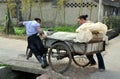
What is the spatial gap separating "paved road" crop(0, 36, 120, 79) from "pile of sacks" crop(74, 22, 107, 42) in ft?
3.52

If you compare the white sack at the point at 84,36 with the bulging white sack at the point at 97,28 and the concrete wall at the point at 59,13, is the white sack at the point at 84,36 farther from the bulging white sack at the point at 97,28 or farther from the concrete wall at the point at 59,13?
the concrete wall at the point at 59,13

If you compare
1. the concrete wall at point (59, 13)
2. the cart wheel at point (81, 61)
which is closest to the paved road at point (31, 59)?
the cart wheel at point (81, 61)

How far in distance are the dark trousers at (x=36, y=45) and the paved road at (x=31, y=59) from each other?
46cm

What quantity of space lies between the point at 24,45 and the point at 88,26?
6900 millimetres

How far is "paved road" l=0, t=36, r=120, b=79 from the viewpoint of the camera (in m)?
9.72

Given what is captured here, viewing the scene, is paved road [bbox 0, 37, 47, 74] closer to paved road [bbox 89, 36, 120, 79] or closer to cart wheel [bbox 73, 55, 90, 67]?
cart wheel [bbox 73, 55, 90, 67]

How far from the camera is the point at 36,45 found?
33.5ft

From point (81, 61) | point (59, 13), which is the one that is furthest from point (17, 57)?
point (59, 13)

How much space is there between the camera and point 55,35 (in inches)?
391

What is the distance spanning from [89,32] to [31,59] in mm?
3143

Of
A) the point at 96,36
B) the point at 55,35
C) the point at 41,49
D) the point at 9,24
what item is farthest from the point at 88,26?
the point at 9,24

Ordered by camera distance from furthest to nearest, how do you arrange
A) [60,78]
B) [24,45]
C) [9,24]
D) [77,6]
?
1. [77,6]
2. [9,24]
3. [24,45]
4. [60,78]

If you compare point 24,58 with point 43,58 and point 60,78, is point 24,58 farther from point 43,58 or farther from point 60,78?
point 60,78

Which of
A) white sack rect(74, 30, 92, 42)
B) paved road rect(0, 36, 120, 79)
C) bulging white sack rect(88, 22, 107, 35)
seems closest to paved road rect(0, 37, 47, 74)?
paved road rect(0, 36, 120, 79)
